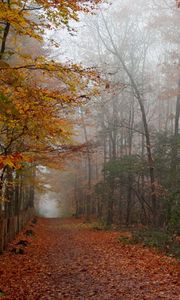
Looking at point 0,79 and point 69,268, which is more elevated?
point 0,79

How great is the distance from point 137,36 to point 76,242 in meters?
13.8

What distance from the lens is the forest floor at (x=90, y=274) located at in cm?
830

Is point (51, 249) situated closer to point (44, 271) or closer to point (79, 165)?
point (44, 271)

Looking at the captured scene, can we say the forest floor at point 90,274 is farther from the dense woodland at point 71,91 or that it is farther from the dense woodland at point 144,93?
the dense woodland at point 144,93

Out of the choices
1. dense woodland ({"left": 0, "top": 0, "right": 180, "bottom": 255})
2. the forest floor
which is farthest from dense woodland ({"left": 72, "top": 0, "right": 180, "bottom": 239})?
the forest floor

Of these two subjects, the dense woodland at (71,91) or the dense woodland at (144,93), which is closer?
the dense woodland at (71,91)

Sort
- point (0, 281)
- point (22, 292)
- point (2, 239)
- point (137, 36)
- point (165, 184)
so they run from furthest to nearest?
point (137, 36) → point (165, 184) → point (2, 239) → point (0, 281) → point (22, 292)

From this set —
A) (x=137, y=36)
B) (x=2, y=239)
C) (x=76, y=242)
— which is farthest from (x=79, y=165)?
(x=2, y=239)

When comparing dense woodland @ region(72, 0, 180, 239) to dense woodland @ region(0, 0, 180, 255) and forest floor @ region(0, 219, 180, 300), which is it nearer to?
dense woodland @ region(0, 0, 180, 255)

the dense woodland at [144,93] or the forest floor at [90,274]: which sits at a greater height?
the dense woodland at [144,93]

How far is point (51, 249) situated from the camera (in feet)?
51.9

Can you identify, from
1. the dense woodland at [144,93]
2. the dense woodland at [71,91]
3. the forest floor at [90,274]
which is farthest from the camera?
the dense woodland at [144,93]

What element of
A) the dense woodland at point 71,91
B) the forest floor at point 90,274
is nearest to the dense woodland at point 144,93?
the dense woodland at point 71,91

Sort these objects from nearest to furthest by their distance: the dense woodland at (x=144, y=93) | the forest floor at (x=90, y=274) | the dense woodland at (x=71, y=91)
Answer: the dense woodland at (x=71, y=91) < the forest floor at (x=90, y=274) < the dense woodland at (x=144, y=93)
